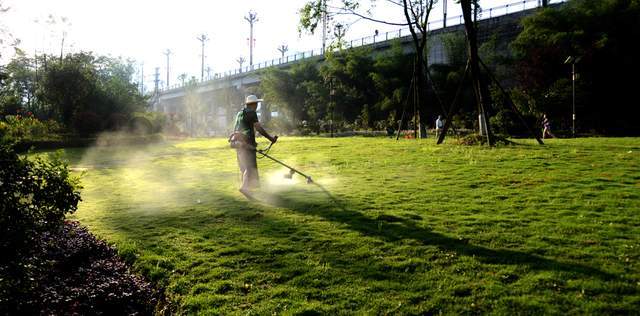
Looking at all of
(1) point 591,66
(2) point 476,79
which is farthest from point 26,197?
(1) point 591,66

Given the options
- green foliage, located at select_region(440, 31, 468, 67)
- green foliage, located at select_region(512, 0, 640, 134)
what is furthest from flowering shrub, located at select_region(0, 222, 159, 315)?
green foliage, located at select_region(440, 31, 468, 67)

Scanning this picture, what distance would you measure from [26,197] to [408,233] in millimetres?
4871

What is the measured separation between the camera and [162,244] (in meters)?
7.00

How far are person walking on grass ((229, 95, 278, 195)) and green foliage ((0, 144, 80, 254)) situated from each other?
5437mm

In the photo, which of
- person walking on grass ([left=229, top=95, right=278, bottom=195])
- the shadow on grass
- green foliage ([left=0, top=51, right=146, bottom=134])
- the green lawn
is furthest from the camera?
green foliage ([left=0, top=51, right=146, bottom=134])

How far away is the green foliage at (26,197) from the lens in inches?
173

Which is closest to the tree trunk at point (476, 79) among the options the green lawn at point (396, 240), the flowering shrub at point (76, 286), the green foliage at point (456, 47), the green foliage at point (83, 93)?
the green lawn at point (396, 240)

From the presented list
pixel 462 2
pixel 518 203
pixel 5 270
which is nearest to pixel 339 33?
pixel 462 2

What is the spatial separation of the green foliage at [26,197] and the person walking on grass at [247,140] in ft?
17.8

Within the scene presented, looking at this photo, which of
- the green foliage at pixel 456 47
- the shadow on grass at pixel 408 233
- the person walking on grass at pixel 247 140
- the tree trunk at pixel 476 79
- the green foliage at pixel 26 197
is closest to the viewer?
the green foliage at pixel 26 197

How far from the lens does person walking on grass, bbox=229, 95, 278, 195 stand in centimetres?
1027

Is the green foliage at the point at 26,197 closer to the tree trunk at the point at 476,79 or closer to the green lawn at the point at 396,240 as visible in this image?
the green lawn at the point at 396,240

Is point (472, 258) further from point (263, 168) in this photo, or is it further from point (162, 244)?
point (263, 168)

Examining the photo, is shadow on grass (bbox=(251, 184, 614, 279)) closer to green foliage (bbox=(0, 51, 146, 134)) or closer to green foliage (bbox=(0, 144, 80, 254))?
green foliage (bbox=(0, 144, 80, 254))
